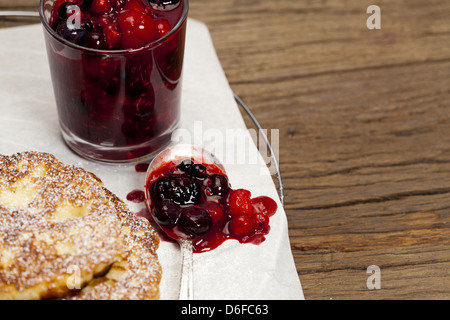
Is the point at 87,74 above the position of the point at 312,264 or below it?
above

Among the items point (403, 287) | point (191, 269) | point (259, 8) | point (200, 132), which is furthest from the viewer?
point (259, 8)

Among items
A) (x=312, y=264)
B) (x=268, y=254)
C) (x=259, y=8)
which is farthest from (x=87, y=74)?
(x=259, y=8)

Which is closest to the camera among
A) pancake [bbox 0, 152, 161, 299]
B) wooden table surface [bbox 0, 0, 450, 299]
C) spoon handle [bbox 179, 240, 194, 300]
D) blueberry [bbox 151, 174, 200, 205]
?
pancake [bbox 0, 152, 161, 299]

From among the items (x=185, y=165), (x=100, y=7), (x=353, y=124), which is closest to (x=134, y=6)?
(x=100, y=7)

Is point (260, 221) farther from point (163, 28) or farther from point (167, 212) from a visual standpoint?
point (163, 28)

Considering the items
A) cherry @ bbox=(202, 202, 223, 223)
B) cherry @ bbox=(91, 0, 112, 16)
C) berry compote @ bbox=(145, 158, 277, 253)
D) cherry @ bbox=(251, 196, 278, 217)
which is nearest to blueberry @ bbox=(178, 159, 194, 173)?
berry compote @ bbox=(145, 158, 277, 253)

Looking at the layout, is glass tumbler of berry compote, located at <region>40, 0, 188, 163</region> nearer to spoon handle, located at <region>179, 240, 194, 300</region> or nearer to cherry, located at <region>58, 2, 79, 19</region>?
cherry, located at <region>58, 2, 79, 19</region>

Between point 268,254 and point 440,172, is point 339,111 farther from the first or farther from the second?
point 268,254
